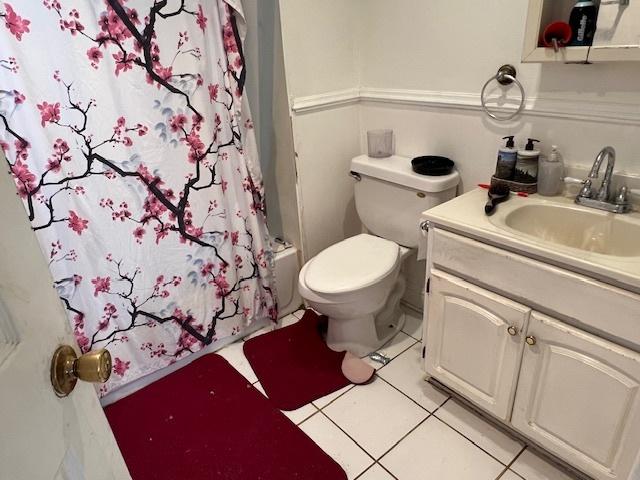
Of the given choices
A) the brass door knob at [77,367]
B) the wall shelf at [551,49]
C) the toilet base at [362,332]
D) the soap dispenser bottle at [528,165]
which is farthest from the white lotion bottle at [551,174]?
the brass door knob at [77,367]

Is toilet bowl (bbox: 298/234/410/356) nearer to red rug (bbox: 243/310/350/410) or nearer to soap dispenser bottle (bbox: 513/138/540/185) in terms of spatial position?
red rug (bbox: 243/310/350/410)

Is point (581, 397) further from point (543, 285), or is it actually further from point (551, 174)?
point (551, 174)

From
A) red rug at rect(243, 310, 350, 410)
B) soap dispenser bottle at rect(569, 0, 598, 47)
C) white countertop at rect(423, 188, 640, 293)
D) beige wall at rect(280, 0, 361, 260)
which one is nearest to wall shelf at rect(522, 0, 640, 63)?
soap dispenser bottle at rect(569, 0, 598, 47)

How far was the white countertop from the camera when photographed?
1.03 m

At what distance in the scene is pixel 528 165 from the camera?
1.46 m

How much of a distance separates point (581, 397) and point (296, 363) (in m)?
1.10

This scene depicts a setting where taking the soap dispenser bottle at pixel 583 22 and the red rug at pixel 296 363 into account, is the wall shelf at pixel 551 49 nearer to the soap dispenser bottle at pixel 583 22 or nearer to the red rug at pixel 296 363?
the soap dispenser bottle at pixel 583 22

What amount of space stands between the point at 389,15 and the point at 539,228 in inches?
→ 42.3

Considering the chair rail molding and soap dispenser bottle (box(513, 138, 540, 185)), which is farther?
soap dispenser bottle (box(513, 138, 540, 185))

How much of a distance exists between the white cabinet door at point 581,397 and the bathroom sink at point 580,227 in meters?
0.32

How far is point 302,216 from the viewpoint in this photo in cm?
206

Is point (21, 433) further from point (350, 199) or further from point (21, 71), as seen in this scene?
point (350, 199)

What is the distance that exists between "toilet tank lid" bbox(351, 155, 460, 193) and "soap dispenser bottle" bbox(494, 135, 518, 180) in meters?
0.22

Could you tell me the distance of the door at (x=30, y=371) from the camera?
1.50 feet
